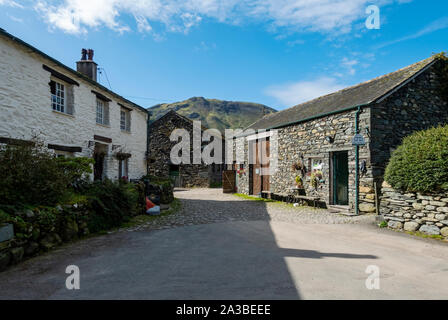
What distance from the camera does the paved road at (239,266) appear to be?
11.4 feet

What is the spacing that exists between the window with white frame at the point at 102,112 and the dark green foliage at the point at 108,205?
206 inches

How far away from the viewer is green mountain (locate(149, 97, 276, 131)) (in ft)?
410

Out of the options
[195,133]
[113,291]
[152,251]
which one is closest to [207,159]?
[195,133]

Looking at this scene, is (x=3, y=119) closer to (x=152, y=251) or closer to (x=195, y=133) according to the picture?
(x=152, y=251)

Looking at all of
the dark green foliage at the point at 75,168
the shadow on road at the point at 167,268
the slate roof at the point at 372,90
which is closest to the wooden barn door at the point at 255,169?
the slate roof at the point at 372,90

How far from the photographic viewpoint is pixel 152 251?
527 centimetres

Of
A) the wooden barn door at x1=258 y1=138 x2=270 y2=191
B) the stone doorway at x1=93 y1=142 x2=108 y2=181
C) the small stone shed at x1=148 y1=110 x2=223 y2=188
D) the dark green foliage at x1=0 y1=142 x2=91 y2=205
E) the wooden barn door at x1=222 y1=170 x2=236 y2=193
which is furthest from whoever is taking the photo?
the small stone shed at x1=148 y1=110 x2=223 y2=188

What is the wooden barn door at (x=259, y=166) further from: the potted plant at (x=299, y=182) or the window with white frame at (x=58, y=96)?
the window with white frame at (x=58, y=96)

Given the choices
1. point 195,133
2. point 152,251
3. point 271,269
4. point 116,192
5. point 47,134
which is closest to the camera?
point 271,269

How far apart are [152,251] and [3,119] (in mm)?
5955

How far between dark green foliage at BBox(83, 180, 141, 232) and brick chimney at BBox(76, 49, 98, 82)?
8266 mm

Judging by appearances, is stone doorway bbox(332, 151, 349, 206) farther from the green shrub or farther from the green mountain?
the green mountain

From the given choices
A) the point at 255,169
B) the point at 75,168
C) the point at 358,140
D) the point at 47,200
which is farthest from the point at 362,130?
the point at 47,200

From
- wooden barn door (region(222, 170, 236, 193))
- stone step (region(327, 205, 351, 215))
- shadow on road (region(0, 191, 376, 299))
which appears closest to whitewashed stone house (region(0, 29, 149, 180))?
shadow on road (region(0, 191, 376, 299))
